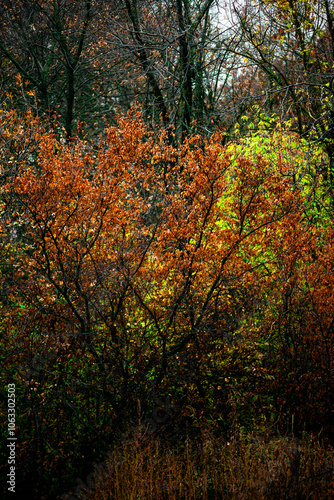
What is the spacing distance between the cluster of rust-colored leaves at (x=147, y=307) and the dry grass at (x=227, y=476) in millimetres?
654

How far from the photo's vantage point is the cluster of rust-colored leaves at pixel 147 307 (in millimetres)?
5031

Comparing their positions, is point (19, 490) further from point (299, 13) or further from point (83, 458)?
point (299, 13)

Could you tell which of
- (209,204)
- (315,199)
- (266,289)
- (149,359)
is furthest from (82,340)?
(315,199)

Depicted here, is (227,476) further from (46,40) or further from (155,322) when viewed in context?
(46,40)

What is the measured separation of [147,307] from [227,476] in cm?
192

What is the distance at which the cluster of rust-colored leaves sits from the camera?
5.03 m

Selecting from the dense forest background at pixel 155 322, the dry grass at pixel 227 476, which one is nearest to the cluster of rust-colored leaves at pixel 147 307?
the dense forest background at pixel 155 322

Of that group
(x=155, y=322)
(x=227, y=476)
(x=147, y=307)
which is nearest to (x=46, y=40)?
(x=147, y=307)

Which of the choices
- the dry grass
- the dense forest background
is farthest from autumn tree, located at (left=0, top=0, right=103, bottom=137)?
the dry grass

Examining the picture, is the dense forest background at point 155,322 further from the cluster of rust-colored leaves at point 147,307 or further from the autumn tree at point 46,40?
the autumn tree at point 46,40

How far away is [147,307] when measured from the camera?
524 centimetres

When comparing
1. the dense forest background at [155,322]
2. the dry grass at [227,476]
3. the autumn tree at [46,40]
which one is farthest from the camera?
the autumn tree at [46,40]

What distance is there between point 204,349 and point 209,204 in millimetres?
1739

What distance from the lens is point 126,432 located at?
4.88 metres
